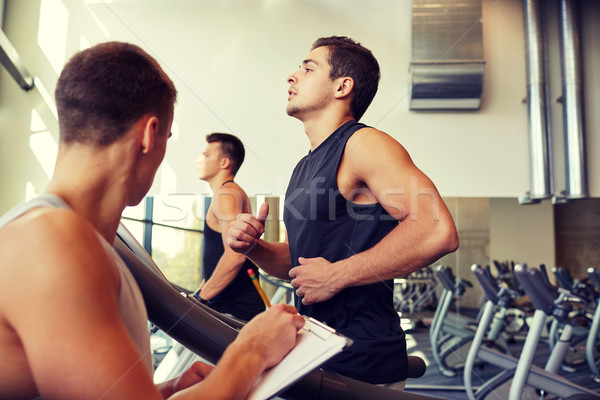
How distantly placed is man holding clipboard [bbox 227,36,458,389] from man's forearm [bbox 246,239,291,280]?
0.01 metres

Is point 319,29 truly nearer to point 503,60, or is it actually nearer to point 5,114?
point 503,60

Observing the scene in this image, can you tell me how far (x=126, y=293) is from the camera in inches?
24.3

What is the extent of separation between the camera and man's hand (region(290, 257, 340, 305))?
3.69 ft

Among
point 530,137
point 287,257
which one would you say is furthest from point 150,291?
point 530,137

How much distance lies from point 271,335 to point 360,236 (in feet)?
1.95

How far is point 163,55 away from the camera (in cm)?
530

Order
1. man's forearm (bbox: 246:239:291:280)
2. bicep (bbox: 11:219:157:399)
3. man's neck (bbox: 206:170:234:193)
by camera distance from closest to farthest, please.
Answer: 1. bicep (bbox: 11:219:157:399)
2. man's forearm (bbox: 246:239:291:280)
3. man's neck (bbox: 206:170:234:193)

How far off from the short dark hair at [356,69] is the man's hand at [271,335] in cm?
95

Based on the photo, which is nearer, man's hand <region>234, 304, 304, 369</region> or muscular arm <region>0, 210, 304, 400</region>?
muscular arm <region>0, 210, 304, 400</region>

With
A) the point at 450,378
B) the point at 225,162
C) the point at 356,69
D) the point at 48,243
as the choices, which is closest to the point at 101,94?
the point at 48,243

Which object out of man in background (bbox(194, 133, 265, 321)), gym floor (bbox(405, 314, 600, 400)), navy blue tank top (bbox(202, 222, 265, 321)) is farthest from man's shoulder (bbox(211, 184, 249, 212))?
gym floor (bbox(405, 314, 600, 400))

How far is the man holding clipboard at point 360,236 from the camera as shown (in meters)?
1.11

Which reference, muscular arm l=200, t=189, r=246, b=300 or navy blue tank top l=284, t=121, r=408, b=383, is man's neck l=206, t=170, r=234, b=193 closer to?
muscular arm l=200, t=189, r=246, b=300

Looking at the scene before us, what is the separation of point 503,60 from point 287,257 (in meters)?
4.69
